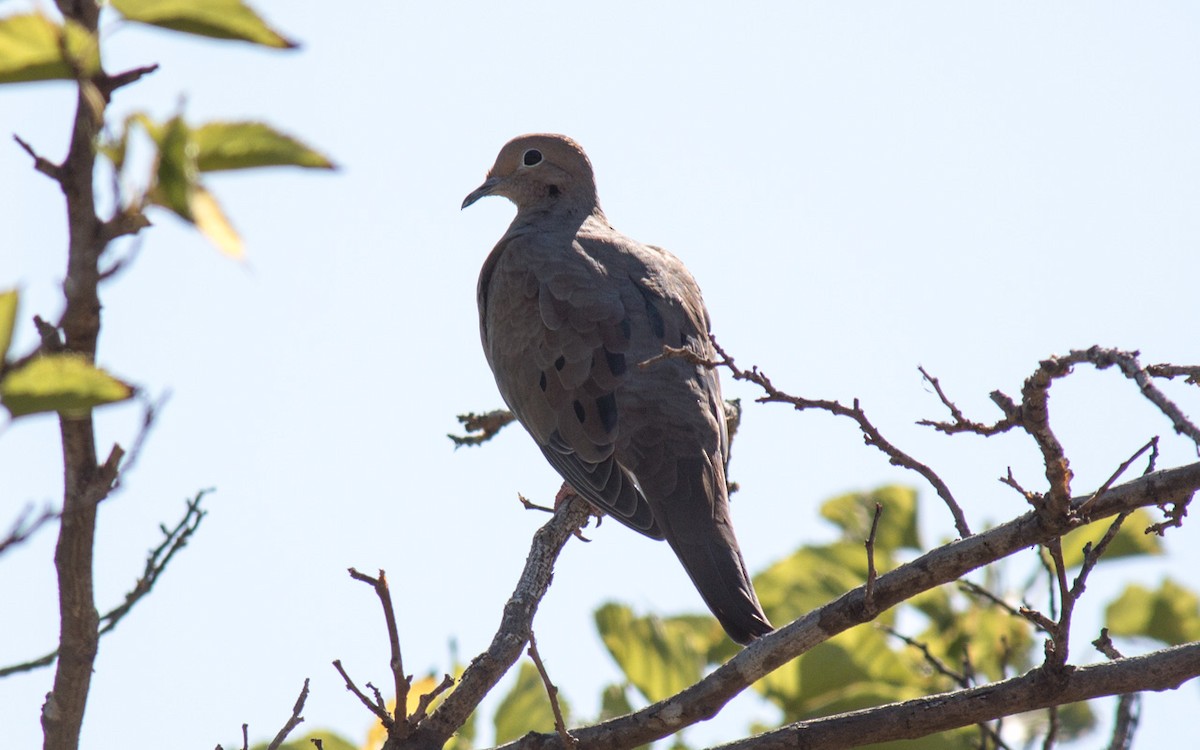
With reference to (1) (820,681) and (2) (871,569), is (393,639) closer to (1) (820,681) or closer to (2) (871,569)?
(2) (871,569)

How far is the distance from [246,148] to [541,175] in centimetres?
461

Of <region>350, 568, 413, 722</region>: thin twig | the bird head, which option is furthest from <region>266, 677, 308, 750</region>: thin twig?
the bird head

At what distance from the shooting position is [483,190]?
19.4 ft

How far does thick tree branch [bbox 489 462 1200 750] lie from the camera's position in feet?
7.34

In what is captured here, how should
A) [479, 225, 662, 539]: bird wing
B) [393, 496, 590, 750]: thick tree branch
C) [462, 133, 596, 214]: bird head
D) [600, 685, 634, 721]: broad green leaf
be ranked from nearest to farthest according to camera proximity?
[393, 496, 590, 750]: thick tree branch < [600, 685, 634, 721]: broad green leaf < [479, 225, 662, 539]: bird wing < [462, 133, 596, 214]: bird head

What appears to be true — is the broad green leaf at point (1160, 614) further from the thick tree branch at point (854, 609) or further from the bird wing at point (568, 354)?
the thick tree branch at point (854, 609)

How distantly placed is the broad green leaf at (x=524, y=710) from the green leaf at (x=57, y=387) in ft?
8.53

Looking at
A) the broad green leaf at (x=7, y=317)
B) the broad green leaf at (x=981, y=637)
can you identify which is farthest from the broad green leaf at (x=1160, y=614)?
the broad green leaf at (x=7, y=317)

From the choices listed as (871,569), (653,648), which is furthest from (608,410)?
(871,569)

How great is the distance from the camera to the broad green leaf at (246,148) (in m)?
1.28

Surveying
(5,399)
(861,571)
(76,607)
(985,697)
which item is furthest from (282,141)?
(861,571)

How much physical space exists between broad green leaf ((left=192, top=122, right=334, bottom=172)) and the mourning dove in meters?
2.34

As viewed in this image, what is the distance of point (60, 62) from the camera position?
1232mm

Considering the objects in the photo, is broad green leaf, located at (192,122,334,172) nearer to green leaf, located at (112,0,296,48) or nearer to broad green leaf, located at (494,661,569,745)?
green leaf, located at (112,0,296,48)
